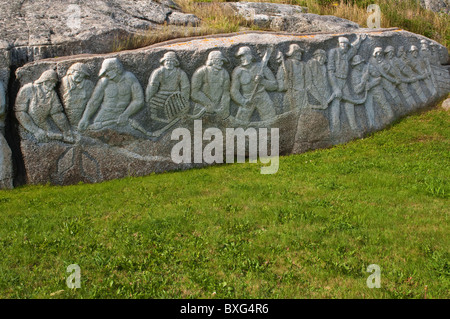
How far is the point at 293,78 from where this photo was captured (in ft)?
28.1

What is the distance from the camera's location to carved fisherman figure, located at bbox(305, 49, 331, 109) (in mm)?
8766

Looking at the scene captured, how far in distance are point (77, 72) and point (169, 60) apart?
164cm

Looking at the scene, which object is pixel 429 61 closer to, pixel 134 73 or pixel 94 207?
pixel 134 73

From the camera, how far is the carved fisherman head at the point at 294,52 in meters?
8.52

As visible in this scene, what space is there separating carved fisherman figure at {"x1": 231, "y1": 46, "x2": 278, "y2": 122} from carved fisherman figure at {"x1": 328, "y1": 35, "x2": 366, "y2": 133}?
4.85ft

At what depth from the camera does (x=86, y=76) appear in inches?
283

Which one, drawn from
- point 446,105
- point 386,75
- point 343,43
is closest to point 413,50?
point 386,75

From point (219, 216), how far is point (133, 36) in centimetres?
471

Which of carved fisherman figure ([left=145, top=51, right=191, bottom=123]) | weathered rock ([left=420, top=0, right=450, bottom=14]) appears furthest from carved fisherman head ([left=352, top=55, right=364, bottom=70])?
weathered rock ([left=420, top=0, right=450, bottom=14])

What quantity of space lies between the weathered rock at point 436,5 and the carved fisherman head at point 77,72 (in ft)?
50.2

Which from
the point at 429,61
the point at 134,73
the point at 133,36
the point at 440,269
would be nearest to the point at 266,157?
the point at 134,73

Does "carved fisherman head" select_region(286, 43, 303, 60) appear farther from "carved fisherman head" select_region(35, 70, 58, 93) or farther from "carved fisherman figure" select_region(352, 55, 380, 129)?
"carved fisherman head" select_region(35, 70, 58, 93)

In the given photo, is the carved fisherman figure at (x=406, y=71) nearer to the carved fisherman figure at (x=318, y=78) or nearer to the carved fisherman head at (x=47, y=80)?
the carved fisherman figure at (x=318, y=78)

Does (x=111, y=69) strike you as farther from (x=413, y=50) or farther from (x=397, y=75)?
(x=413, y=50)
